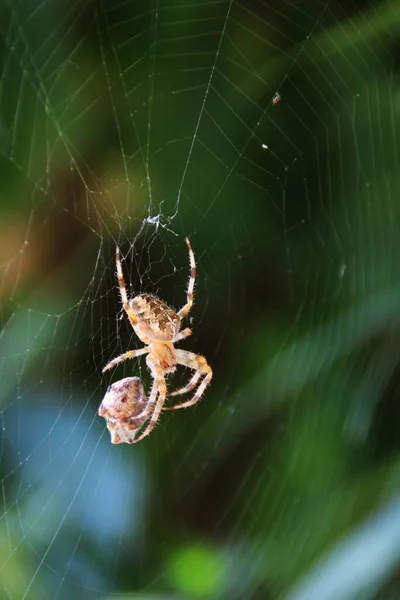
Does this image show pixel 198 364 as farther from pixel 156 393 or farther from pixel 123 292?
pixel 123 292

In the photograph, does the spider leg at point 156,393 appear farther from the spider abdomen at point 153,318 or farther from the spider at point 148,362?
the spider abdomen at point 153,318

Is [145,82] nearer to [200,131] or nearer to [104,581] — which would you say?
[200,131]

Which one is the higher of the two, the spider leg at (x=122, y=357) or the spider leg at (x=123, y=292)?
the spider leg at (x=123, y=292)

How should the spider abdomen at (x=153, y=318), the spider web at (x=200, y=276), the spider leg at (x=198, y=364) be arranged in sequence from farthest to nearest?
the spider leg at (x=198, y=364), the spider abdomen at (x=153, y=318), the spider web at (x=200, y=276)

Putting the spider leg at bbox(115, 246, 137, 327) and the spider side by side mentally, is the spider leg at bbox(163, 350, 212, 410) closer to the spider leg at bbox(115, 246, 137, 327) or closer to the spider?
the spider

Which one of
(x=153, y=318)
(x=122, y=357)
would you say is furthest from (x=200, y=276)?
(x=122, y=357)

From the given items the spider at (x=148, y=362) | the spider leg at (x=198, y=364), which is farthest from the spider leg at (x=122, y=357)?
the spider leg at (x=198, y=364)

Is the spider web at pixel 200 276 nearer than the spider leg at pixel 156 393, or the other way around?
the spider web at pixel 200 276

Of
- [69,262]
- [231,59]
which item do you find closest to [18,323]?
[69,262]

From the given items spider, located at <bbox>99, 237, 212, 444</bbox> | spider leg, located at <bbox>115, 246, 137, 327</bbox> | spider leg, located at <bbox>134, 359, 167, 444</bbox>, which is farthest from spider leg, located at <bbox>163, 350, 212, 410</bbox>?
spider leg, located at <bbox>115, 246, 137, 327</bbox>
